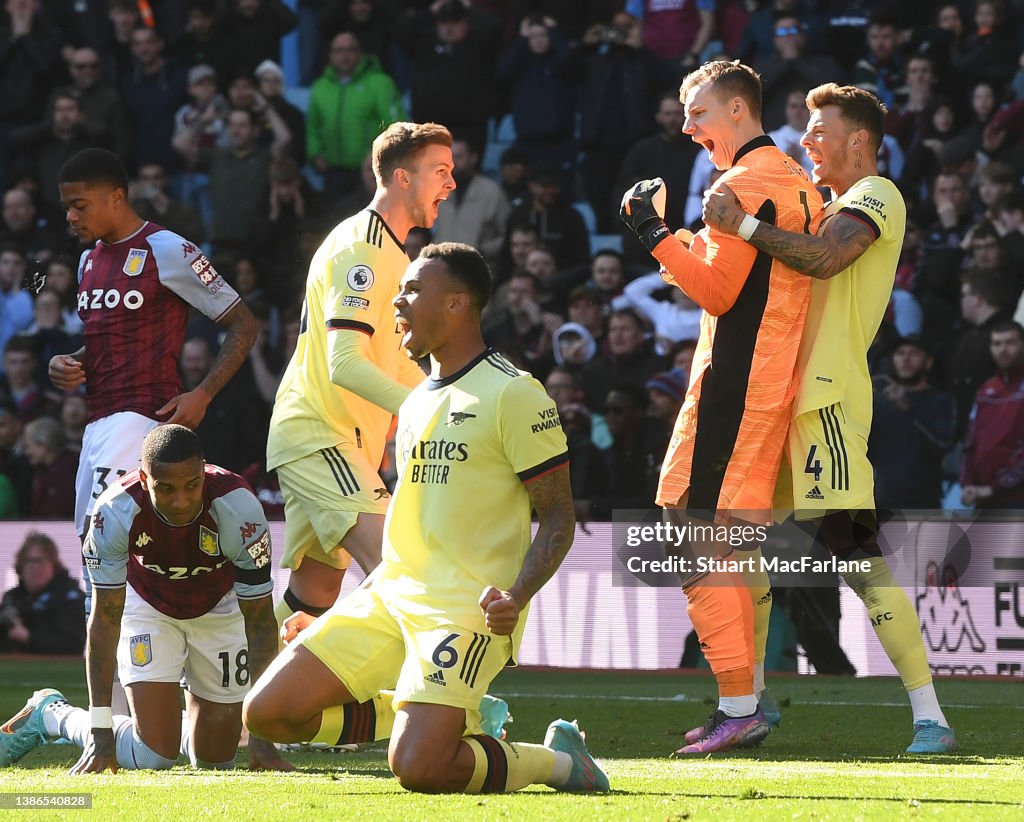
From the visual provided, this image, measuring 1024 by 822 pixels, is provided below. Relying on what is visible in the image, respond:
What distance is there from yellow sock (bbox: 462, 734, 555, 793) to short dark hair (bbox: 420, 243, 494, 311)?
1466 millimetres

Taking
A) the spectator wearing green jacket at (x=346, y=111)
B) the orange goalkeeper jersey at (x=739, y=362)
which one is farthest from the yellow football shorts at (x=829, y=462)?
the spectator wearing green jacket at (x=346, y=111)

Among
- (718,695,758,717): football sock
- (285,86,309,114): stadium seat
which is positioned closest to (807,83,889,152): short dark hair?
(718,695,758,717): football sock

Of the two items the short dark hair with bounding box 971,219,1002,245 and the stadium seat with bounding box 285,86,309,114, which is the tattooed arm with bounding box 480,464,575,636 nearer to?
the short dark hair with bounding box 971,219,1002,245

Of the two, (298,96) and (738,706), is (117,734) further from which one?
(298,96)

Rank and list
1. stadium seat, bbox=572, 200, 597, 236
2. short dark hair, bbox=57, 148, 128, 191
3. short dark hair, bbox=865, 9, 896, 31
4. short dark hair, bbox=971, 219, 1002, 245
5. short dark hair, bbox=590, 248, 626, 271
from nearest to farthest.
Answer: short dark hair, bbox=57, 148, 128, 191
short dark hair, bbox=971, 219, 1002, 245
short dark hair, bbox=590, 248, 626, 271
short dark hair, bbox=865, 9, 896, 31
stadium seat, bbox=572, 200, 597, 236

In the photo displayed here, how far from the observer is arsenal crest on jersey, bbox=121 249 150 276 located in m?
7.96

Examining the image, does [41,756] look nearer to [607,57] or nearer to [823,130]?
[823,130]

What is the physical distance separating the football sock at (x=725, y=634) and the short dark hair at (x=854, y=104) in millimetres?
2055

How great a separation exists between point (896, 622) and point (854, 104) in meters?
2.19

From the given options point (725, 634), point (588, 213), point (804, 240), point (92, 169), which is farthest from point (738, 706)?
point (588, 213)

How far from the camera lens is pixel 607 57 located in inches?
615

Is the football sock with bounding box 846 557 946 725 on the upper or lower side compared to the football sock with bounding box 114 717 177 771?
upper

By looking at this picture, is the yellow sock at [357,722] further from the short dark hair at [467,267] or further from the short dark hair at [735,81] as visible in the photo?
the short dark hair at [735,81]

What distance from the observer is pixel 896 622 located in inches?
280
